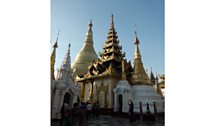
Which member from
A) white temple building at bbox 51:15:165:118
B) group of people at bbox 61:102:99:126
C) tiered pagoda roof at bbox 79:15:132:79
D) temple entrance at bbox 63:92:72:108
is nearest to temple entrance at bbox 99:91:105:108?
white temple building at bbox 51:15:165:118

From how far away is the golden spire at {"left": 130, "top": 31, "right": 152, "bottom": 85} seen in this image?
22.6ft

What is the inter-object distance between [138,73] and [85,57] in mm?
5019

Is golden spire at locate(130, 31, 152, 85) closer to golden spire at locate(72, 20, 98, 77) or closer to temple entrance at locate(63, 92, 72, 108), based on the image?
temple entrance at locate(63, 92, 72, 108)

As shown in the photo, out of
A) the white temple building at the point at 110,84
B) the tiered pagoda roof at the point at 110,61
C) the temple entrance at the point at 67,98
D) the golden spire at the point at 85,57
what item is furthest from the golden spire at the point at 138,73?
the golden spire at the point at 85,57

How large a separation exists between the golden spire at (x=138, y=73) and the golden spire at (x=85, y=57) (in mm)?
3979

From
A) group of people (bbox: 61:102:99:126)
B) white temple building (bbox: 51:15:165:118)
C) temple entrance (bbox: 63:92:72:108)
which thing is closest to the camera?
group of people (bbox: 61:102:99:126)

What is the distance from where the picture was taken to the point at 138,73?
280 inches

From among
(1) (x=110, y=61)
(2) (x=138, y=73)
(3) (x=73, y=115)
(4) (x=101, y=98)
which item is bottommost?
(4) (x=101, y=98)

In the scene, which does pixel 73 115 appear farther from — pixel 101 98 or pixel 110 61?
pixel 110 61

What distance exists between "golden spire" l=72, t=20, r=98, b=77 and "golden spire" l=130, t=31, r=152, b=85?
3.98 metres

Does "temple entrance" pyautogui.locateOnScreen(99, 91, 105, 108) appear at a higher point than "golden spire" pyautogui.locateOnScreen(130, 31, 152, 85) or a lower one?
lower

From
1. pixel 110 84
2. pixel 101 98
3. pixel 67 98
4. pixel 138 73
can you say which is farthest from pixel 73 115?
pixel 138 73
